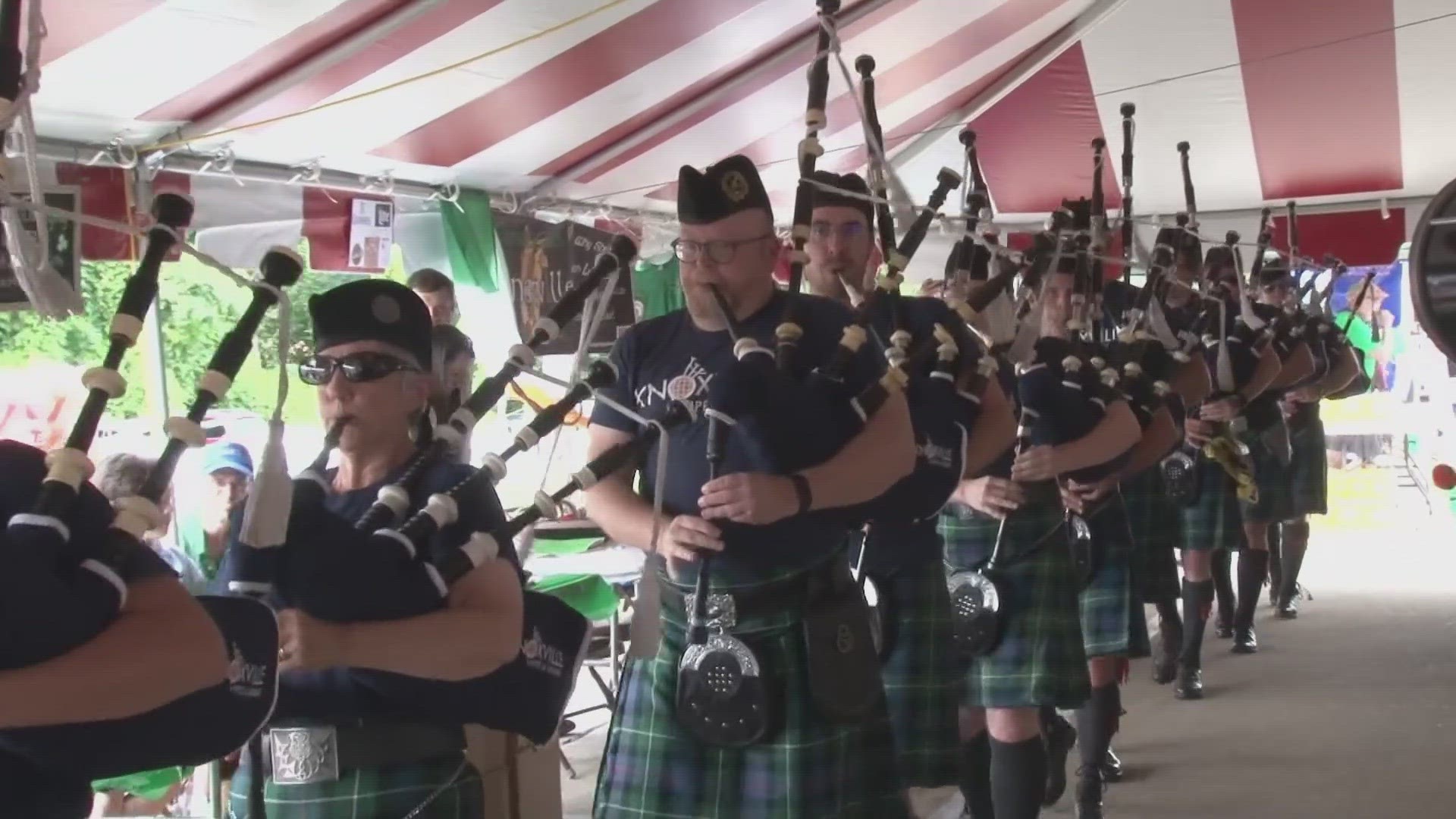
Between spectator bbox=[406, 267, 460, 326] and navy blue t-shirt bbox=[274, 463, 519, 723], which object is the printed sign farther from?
navy blue t-shirt bbox=[274, 463, 519, 723]

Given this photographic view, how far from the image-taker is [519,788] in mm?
2895

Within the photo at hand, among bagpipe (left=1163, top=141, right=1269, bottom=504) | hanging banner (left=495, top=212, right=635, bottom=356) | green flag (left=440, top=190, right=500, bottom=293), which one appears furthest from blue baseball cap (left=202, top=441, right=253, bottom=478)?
bagpipe (left=1163, top=141, right=1269, bottom=504)

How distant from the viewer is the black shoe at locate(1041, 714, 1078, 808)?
3512mm

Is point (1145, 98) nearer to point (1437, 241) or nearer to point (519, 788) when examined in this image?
point (1437, 241)

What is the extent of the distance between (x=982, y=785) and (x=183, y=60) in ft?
7.62

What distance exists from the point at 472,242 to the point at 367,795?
2.95m

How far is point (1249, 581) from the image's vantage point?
5312 mm

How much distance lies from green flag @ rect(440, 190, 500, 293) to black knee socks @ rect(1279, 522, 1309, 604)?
11.9ft

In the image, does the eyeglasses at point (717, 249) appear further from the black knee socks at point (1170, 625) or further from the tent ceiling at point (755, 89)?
the black knee socks at point (1170, 625)

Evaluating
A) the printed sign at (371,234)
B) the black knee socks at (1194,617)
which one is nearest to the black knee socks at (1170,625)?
the black knee socks at (1194,617)

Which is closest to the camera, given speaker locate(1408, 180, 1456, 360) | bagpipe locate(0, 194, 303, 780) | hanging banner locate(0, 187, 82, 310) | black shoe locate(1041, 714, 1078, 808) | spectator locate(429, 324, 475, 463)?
bagpipe locate(0, 194, 303, 780)

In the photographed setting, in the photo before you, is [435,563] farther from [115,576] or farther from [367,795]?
[115,576]

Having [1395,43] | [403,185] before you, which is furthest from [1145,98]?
[403,185]

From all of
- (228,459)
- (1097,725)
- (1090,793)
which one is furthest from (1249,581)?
(228,459)
